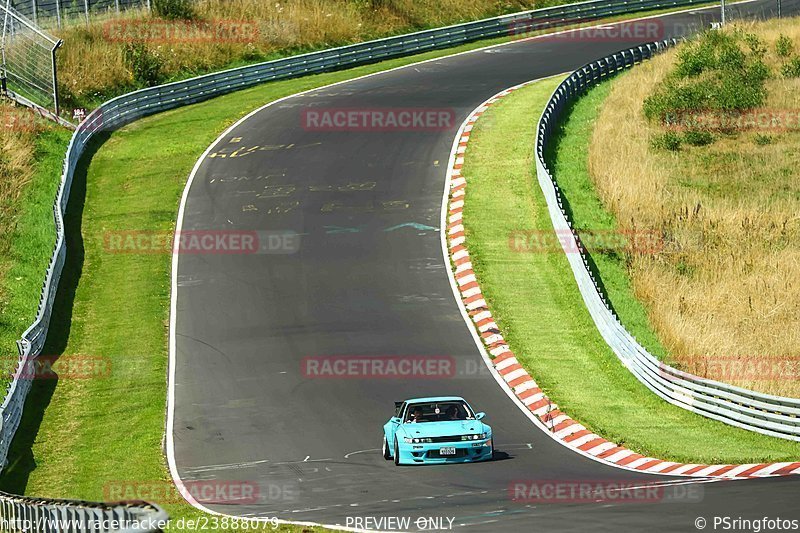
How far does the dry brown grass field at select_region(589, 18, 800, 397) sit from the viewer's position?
32.0 metres

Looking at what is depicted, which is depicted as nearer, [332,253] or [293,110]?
[332,253]

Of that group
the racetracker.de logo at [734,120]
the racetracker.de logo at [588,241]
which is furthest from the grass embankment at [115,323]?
the racetracker.de logo at [734,120]

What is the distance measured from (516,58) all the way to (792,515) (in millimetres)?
42760

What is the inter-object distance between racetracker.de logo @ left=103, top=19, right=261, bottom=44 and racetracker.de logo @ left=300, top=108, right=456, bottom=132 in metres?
9.50

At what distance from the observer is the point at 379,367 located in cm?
2802

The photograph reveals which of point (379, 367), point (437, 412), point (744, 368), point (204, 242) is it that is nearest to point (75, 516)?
point (437, 412)

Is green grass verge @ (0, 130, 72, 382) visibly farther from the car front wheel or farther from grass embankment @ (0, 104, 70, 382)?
the car front wheel

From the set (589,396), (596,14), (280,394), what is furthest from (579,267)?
(596,14)

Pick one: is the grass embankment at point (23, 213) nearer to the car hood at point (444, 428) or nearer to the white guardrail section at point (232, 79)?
the white guardrail section at point (232, 79)

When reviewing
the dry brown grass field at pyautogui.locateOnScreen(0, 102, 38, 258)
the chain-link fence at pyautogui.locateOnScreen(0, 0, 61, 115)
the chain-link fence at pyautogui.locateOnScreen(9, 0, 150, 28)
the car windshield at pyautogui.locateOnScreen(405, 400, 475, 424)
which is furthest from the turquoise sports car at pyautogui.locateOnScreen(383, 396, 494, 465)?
the chain-link fence at pyautogui.locateOnScreen(9, 0, 150, 28)

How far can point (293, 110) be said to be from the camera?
48.7m

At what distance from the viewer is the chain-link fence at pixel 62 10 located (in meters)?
50.8

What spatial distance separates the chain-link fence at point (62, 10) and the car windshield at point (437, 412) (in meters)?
34.1

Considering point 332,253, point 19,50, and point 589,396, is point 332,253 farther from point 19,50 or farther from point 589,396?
point 19,50
